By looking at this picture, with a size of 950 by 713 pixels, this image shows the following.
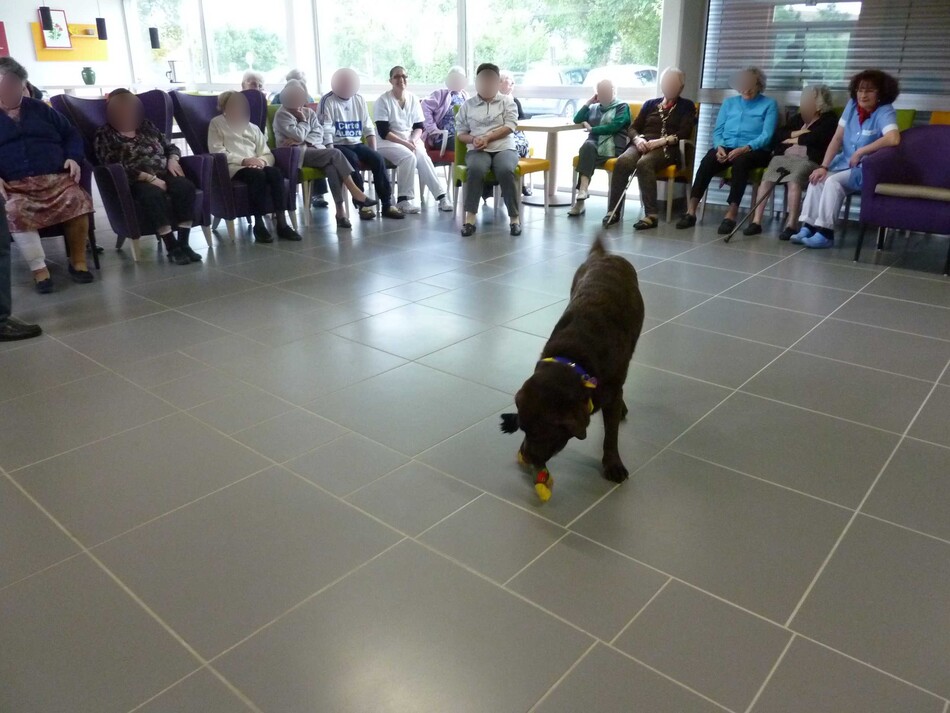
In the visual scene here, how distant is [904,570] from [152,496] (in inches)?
80.7

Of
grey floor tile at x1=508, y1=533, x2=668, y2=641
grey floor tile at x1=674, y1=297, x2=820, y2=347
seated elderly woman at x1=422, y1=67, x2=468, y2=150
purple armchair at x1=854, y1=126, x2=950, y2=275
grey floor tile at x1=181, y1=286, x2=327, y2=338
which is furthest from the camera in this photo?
seated elderly woman at x1=422, y1=67, x2=468, y2=150

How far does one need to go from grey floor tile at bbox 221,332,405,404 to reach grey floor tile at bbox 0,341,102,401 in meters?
0.62

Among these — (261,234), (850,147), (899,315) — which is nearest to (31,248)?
(261,234)

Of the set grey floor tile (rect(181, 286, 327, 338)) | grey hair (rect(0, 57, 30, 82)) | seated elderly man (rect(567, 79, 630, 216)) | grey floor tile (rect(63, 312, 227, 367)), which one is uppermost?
grey hair (rect(0, 57, 30, 82))

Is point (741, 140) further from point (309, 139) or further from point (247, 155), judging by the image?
point (247, 155)

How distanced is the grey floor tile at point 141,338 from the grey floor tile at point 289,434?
3.14 ft

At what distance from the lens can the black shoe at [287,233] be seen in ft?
17.2

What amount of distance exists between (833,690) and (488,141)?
4724 millimetres

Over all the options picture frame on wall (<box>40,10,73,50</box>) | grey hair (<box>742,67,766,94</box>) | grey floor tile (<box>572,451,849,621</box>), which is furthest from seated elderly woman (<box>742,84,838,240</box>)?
picture frame on wall (<box>40,10,73,50</box>)

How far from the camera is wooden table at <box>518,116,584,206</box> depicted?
19.0ft

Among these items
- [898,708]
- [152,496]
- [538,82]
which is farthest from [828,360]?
[538,82]

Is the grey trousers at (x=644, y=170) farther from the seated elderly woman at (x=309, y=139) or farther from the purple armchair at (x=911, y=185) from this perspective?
the seated elderly woman at (x=309, y=139)

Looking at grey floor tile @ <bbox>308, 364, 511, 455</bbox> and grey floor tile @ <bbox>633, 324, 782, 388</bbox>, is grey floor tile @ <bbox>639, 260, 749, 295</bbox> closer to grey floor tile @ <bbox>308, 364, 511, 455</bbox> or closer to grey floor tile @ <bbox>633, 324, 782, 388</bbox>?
grey floor tile @ <bbox>633, 324, 782, 388</bbox>

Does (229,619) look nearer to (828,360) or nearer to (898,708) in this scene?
(898,708)
